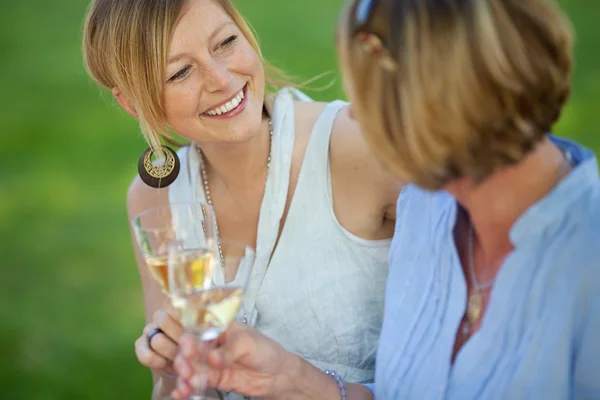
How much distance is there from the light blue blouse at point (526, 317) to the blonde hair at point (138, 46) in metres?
1.00

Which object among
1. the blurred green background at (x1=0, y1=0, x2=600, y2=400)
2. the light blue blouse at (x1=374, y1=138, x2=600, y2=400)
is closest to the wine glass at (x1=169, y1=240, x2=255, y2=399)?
the light blue blouse at (x1=374, y1=138, x2=600, y2=400)

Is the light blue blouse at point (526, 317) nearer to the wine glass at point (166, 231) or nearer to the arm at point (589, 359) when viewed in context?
the arm at point (589, 359)

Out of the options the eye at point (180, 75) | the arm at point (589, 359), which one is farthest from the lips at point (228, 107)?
the arm at point (589, 359)

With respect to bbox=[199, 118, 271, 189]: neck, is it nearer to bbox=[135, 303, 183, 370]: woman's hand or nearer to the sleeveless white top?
the sleeveless white top

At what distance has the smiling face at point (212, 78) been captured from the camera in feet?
8.36

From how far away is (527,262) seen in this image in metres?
1.86

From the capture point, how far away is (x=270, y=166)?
2.82m

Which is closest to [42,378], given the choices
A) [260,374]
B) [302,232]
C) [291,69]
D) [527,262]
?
[302,232]

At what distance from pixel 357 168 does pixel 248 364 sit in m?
0.82

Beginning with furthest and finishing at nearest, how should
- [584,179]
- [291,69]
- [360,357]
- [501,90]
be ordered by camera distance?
[291,69]
[360,357]
[584,179]
[501,90]

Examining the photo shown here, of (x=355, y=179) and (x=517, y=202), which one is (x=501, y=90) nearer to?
(x=517, y=202)

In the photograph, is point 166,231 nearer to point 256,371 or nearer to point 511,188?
point 256,371

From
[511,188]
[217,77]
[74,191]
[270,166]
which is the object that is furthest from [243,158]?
[74,191]

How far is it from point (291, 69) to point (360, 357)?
485 centimetres
